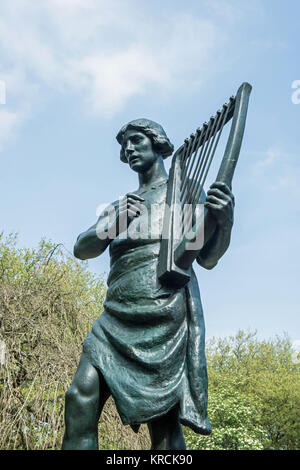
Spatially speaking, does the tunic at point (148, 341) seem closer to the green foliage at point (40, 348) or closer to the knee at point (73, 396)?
the knee at point (73, 396)

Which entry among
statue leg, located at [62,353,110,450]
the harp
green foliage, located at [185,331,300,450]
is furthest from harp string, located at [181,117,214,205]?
green foliage, located at [185,331,300,450]

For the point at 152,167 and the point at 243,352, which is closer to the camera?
the point at 152,167

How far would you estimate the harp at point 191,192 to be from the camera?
9.51ft

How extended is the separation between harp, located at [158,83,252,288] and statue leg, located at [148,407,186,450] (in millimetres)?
715

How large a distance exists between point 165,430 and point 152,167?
1.66 metres

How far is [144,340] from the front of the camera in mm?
2832

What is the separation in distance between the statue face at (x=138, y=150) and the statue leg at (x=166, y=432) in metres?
1.56

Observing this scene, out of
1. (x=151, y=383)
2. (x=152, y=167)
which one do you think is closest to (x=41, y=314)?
(x=152, y=167)

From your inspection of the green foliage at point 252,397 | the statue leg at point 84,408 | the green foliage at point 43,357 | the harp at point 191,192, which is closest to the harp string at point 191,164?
the harp at point 191,192

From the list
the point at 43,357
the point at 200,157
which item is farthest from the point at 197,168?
the point at 43,357

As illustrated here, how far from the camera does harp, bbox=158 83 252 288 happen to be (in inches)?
114
